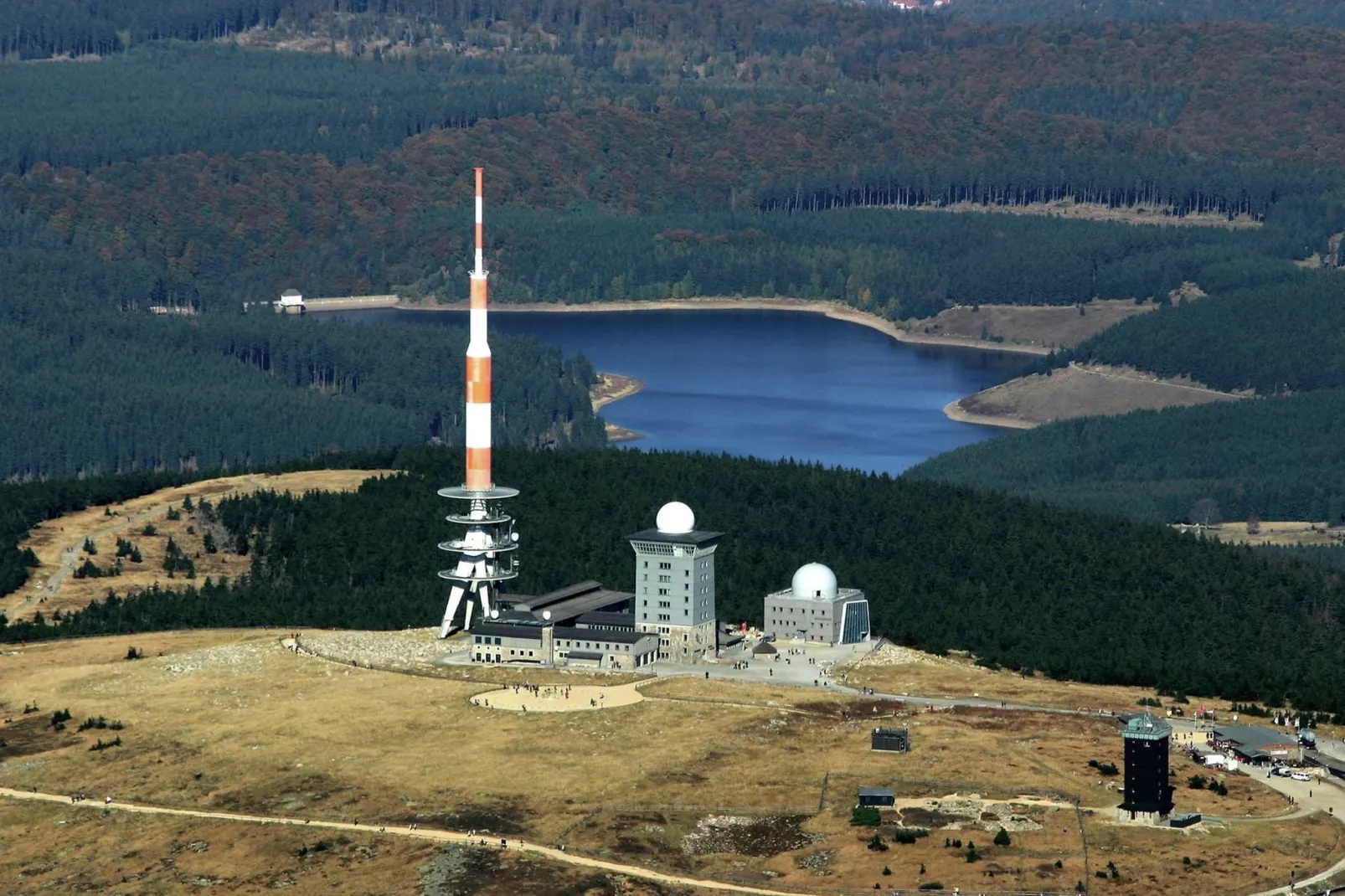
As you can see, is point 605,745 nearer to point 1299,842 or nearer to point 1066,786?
point 1066,786

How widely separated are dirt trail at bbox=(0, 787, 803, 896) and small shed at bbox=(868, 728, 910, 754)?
26.6 meters

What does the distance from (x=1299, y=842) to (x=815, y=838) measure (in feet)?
87.0

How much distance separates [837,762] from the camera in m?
191

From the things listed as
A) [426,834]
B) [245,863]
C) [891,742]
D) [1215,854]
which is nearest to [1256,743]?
[891,742]

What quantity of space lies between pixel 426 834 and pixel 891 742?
31250 mm

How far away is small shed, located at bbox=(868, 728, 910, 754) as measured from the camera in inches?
7613

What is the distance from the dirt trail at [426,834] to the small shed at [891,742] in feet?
87.2

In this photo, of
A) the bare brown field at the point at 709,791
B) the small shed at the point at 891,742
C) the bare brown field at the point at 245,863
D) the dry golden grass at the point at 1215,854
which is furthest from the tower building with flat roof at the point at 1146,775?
the bare brown field at the point at 245,863

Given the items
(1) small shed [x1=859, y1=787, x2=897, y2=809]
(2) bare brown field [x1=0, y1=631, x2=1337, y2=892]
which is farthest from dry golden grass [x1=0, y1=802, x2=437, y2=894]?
(1) small shed [x1=859, y1=787, x2=897, y2=809]

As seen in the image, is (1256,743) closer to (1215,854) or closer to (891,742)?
(891,742)

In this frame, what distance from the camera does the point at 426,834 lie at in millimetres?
179125

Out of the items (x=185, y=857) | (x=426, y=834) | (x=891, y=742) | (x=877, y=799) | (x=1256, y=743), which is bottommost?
(x=185, y=857)

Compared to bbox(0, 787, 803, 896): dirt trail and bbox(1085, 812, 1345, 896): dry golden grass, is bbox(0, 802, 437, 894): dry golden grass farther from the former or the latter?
bbox(1085, 812, 1345, 896): dry golden grass

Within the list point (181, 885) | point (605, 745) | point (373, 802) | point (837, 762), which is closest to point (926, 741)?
point (837, 762)
